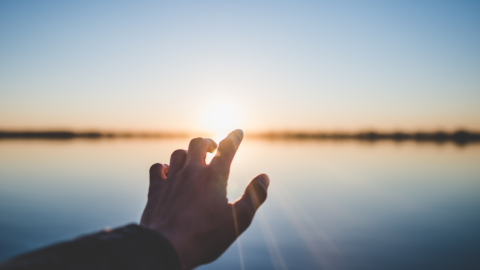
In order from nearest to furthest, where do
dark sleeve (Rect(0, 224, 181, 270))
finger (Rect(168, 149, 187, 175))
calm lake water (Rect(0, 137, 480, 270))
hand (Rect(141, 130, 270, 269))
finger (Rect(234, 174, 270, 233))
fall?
dark sleeve (Rect(0, 224, 181, 270)) < hand (Rect(141, 130, 270, 269)) < finger (Rect(234, 174, 270, 233)) < finger (Rect(168, 149, 187, 175)) < calm lake water (Rect(0, 137, 480, 270))

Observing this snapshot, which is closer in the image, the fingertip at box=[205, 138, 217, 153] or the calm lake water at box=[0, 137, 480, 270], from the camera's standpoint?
the fingertip at box=[205, 138, 217, 153]

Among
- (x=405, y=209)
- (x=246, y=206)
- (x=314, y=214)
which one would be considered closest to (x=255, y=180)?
(x=246, y=206)

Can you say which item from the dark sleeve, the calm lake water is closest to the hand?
the dark sleeve

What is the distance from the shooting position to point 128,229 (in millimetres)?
794

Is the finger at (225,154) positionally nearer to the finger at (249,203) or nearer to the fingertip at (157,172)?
the finger at (249,203)

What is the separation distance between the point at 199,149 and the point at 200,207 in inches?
14.1

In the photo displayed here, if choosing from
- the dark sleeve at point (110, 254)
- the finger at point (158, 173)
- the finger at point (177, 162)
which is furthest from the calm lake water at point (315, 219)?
the dark sleeve at point (110, 254)

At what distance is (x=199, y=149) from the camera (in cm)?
137

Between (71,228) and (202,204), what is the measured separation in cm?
771

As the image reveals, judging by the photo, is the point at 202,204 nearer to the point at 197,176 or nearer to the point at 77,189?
the point at 197,176

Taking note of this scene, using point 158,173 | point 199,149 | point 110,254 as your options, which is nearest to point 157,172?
point 158,173

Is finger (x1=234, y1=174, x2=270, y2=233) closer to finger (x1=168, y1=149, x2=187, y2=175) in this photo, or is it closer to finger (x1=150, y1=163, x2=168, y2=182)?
finger (x1=168, y1=149, x2=187, y2=175)

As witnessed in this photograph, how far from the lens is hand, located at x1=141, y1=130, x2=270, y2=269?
38.2 inches

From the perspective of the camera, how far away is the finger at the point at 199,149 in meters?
1.33
